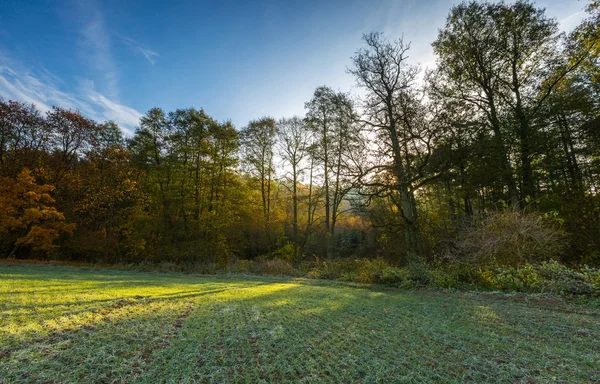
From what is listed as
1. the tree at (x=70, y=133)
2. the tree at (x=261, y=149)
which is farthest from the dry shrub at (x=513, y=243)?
the tree at (x=70, y=133)

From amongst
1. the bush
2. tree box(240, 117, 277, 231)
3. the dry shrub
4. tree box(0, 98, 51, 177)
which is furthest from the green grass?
tree box(0, 98, 51, 177)

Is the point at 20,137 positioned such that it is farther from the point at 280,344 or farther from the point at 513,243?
the point at 513,243

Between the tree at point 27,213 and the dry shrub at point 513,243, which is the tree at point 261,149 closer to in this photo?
the tree at point 27,213

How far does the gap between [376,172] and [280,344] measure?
28.6ft

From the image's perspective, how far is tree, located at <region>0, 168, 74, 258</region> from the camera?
53.4ft

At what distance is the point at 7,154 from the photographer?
18.5 metres

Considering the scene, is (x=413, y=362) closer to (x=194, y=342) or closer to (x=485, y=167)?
(x=194, y=342)

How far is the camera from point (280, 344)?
2271 millimetres

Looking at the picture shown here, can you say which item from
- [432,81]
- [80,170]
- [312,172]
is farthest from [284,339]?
[80,170]

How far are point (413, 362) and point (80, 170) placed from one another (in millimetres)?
26702

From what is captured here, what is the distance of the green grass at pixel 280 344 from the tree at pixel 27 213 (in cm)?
1915

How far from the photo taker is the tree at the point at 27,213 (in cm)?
1627

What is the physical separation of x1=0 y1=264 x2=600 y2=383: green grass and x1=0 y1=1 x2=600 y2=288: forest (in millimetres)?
5034

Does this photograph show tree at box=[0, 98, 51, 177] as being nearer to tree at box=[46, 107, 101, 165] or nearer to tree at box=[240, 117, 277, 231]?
tree at box=[46, 107, 101, 165]
